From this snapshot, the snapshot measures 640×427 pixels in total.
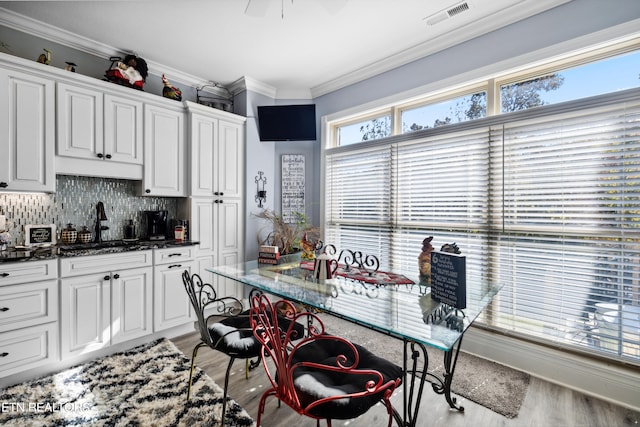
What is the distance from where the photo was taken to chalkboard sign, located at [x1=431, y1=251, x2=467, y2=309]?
1458mm

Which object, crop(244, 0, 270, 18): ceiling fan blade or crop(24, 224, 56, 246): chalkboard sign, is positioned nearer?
crop(244, 0, 270, 18): ceiling fan blade

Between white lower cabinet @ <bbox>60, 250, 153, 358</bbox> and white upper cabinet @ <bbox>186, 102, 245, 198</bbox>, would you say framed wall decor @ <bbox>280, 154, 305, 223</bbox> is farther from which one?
white lower cabinet @ <bbox>60, 250, 153, 358</bbox>

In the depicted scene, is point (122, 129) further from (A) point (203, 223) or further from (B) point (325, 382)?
(B) point (325, 382)

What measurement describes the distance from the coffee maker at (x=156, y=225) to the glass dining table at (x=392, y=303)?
1446 mm

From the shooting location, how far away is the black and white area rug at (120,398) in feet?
5.86

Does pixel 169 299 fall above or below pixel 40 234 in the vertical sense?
below

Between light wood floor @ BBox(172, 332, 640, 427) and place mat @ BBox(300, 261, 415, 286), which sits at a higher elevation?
place mat @ BBox(300, 261, 415, 286)

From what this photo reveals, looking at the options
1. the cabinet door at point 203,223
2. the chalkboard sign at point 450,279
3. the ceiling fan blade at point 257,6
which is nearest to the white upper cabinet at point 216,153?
the cabinet door at point 203,223

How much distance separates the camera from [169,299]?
2.93m

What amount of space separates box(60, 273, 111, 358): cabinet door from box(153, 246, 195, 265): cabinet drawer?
42 cm

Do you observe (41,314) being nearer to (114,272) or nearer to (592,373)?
(114,272)

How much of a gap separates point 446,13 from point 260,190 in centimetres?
267

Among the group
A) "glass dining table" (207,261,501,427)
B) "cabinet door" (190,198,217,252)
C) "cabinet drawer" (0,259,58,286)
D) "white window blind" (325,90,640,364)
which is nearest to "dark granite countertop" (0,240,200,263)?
"cabinet drawer" (0,259,58,286)

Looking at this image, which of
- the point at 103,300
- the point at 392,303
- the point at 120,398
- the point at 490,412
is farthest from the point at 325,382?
the point at 103,300
